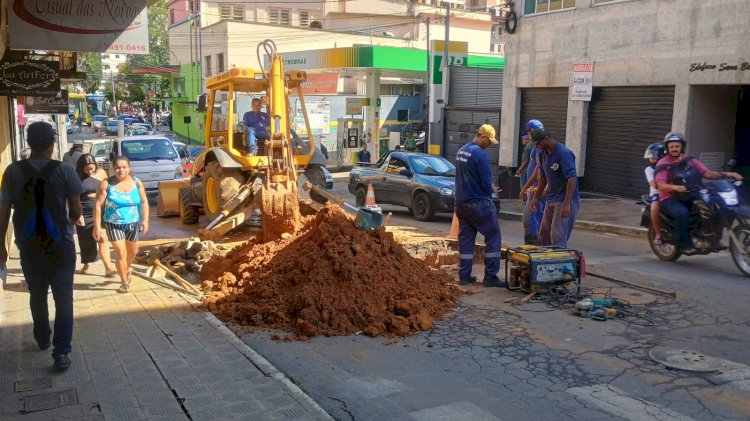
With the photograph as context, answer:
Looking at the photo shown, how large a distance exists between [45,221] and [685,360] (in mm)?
5245

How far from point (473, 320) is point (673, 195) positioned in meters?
4.49

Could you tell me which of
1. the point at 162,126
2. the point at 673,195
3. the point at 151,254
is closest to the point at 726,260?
the point at 673,195

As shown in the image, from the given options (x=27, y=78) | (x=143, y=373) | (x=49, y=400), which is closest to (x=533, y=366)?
(x=143, y=373)

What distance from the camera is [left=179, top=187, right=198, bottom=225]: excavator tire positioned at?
1500cm

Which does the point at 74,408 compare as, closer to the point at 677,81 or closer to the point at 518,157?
the point at 677,81

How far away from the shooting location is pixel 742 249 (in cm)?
884

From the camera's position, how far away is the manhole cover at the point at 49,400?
4.59 metres

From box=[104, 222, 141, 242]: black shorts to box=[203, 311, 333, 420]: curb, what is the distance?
1.77m

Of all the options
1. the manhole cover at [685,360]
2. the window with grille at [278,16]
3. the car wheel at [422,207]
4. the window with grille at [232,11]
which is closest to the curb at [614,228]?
the car wheel at [422,207]

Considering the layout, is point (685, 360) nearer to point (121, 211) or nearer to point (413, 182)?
point (121, 211)

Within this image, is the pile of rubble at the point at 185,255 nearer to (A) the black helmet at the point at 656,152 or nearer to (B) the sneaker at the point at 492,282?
(B) the sneaker at the point at 492,282

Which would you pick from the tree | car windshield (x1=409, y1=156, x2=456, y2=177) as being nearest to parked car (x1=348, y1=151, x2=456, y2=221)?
car windshield (x1=409, y1=156, x2=456, y2=177)

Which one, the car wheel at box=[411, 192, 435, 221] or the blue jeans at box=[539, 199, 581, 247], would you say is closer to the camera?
the blue jeans at box=[539, 199, 581, 247]

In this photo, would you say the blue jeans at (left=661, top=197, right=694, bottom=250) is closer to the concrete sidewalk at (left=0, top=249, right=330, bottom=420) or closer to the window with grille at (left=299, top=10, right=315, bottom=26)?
the concrete sidewalk at (left=0, top=249, right=330, bottom=420)
